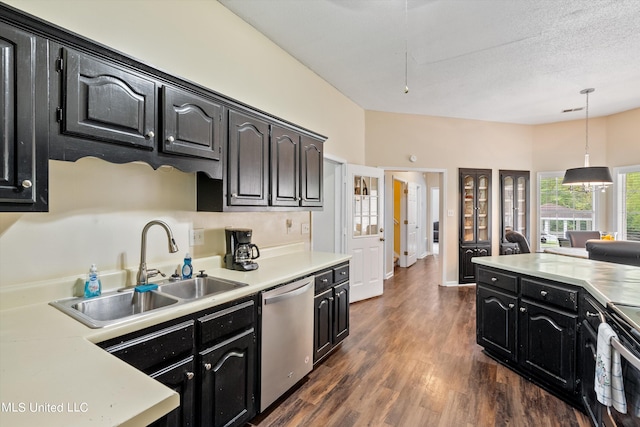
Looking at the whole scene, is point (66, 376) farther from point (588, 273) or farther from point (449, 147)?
point (449, 147)

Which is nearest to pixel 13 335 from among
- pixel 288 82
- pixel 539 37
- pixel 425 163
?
pixel 288 82

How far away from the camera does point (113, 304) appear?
171cm

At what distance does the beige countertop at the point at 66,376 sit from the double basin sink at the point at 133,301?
5 cm

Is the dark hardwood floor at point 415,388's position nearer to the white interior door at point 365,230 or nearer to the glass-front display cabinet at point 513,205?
the white interior door at point 365,230

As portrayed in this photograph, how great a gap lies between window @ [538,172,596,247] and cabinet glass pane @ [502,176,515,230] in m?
0.66

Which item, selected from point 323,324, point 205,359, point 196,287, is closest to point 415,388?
point 323,324

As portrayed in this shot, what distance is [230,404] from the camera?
1747 millimetres

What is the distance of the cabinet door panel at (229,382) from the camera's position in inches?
63.0

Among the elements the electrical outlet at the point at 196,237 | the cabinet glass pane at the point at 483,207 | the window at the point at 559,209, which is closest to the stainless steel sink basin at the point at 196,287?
the electrical outlet at the point at 196,237

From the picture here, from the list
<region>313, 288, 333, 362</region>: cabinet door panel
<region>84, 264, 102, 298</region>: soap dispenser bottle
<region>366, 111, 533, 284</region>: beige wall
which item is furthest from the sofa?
<region>84, 264, 102, 298</region>: soap dispenser bottle

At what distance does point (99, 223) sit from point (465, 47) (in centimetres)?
358

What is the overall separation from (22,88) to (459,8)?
2.92 metres

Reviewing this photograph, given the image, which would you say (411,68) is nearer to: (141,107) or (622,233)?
(141,107)

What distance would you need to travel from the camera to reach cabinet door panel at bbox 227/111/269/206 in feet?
7.27
